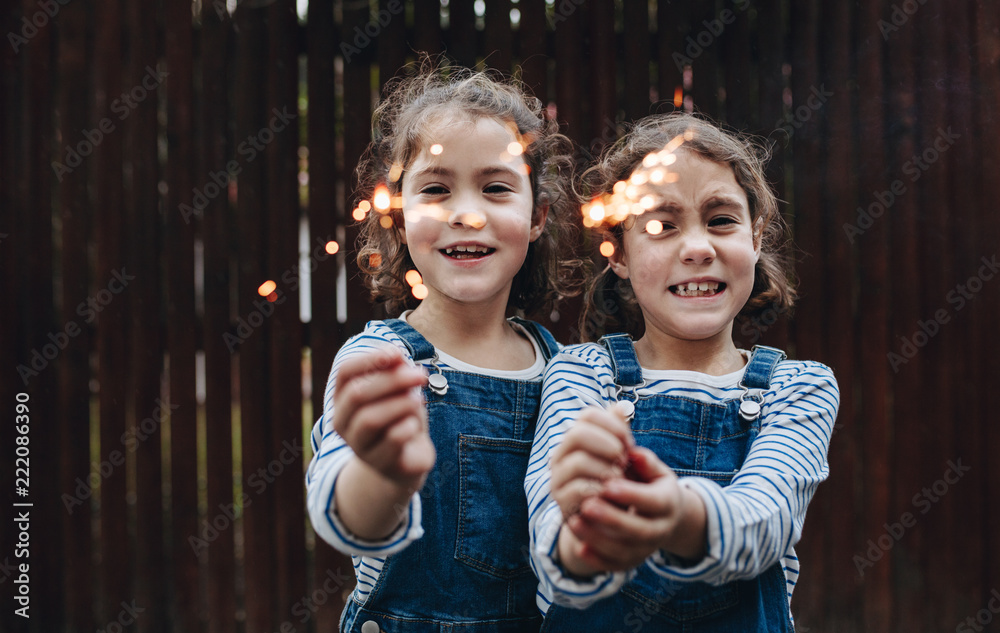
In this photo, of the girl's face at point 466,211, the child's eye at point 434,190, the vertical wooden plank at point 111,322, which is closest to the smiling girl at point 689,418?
the girl's face at point 466,211

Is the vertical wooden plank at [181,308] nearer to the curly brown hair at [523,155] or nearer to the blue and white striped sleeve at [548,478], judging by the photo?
the curly brown hair at [523,155]

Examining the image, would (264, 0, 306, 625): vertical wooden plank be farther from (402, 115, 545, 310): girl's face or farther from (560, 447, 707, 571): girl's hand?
(560, 447, 707, 571): girl's hand

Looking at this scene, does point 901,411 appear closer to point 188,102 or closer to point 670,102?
point 670,102

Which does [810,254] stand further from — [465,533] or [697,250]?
[465,533]

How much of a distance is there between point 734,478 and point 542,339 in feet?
1.83

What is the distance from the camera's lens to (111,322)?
2533 mm

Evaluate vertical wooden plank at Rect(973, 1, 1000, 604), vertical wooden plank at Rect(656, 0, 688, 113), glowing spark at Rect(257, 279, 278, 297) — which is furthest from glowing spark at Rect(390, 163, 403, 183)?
vertical wooden plank at Rect(973, 1, 1000, 604)

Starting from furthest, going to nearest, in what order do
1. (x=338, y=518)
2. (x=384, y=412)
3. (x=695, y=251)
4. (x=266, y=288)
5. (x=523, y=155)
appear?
1. (x=266, y=288)
2. (x=523, y=155)
3. (x=695, y=251)
4. (x=338, y=518)
5. (x=384, y=412)

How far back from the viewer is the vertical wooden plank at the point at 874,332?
8.31 feet

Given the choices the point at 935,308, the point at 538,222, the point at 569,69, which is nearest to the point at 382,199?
the point at 538,222

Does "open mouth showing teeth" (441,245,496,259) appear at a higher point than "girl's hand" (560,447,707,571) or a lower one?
higher

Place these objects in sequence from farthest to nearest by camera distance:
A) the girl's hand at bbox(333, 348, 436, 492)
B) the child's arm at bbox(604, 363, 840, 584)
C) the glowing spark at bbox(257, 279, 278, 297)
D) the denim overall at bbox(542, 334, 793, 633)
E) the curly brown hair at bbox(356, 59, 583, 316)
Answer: the glowing spark at bbox(257, 279, 278, 297), the curly brown hair at bbox(356, 59, 583, 316), the denim overall at bbox(542, 334, 793, 633), the child's arm at bbox(604, 363, 840, 584), the girl's hand at bbox(333, 348, 436, 492)

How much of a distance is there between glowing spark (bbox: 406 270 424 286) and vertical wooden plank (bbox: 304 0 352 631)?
1041 millimetres

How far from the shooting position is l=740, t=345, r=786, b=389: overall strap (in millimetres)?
1248
